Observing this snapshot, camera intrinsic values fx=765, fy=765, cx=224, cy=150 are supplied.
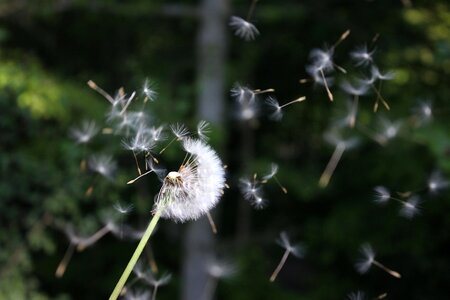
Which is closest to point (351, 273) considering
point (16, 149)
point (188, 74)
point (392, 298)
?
point (392, 298)

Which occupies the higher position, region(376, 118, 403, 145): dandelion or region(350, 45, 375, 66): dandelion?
region(350, 45, 375, 66): dandelion

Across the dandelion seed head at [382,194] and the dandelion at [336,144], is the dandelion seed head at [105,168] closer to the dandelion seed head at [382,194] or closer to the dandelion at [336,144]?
the dandelion seed head at [382,194]

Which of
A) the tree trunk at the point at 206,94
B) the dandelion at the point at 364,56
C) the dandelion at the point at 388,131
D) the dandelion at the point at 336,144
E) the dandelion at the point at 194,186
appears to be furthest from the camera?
the tree trunk at the point at 206,94

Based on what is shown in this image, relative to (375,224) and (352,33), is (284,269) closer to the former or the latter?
(375,224)

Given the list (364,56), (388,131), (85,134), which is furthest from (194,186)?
(388,131)

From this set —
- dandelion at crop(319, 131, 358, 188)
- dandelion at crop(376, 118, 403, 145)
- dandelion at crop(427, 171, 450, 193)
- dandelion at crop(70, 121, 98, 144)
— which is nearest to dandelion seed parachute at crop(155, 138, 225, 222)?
dandelion at crop(70, 121, 98, 144)

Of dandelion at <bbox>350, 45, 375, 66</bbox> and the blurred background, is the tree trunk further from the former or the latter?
dandelion at <bbox>350, 45, 375, 66</bbox>

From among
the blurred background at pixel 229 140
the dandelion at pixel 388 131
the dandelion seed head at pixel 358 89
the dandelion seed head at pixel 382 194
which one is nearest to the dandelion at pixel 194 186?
the dandelion seed head at pixel 382 194

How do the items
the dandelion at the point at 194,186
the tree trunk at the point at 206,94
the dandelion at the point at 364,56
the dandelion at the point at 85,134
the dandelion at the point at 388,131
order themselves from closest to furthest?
the dandelion at the point at 194,186 → the dandelion at the point at 364,56 → the dandelion at the point at 85,134 → the dandelion at the point at 388,131 → the tree trunk at the point at 206,94
